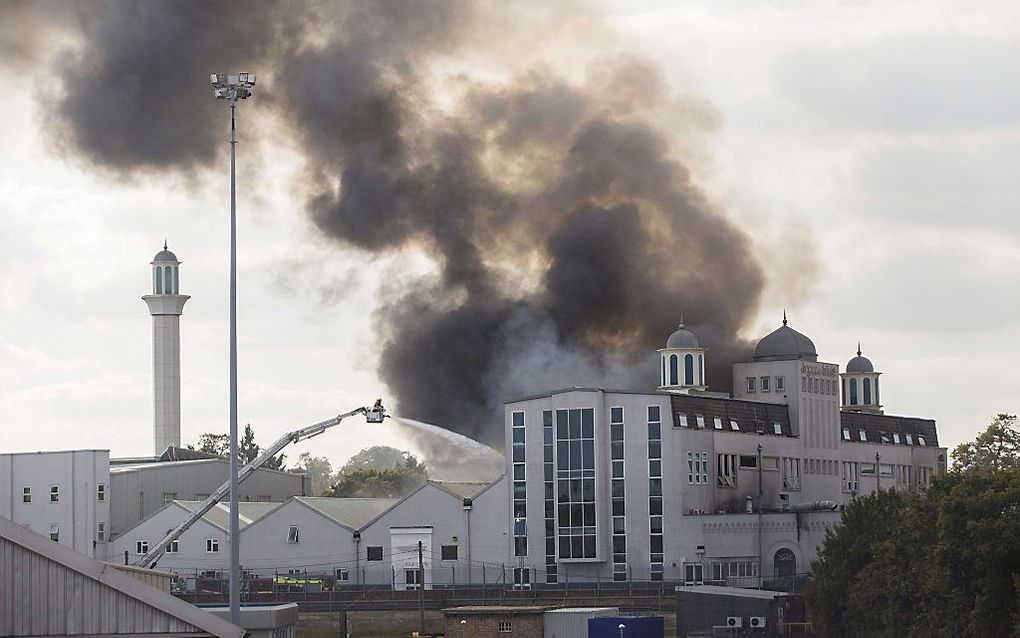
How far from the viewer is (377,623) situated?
91500 mm

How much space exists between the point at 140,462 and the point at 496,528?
39946 mm

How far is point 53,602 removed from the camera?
38906mm

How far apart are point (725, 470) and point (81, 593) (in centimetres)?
7225

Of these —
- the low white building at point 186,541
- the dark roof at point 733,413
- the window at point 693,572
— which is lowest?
the window at point 693,572

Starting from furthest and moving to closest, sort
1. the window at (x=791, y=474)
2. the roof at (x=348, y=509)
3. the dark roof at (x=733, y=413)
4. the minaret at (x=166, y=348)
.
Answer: the minaret at (x=166, y=348)
the window at (x=791, y=474)
the roof at (x=348, y=509)
the dark roof at (x=733, y=413)

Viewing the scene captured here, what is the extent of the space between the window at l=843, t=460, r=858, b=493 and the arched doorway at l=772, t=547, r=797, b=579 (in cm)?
1774

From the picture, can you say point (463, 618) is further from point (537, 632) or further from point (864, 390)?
point (864, 390)

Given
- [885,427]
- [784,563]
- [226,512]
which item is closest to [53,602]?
[784,563]

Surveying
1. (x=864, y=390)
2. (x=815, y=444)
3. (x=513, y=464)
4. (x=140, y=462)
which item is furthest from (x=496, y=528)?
(x=864, y=390)

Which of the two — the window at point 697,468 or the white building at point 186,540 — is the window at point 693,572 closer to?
the window at point 697,468

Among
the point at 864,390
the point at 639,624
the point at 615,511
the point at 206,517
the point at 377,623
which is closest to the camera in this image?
the point at 639,624

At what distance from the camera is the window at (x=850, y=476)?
123375 millimetres

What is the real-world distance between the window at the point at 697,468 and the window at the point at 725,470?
5.64 feet

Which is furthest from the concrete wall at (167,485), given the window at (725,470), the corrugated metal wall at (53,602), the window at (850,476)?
the corrugated metal wall at (53,602)
